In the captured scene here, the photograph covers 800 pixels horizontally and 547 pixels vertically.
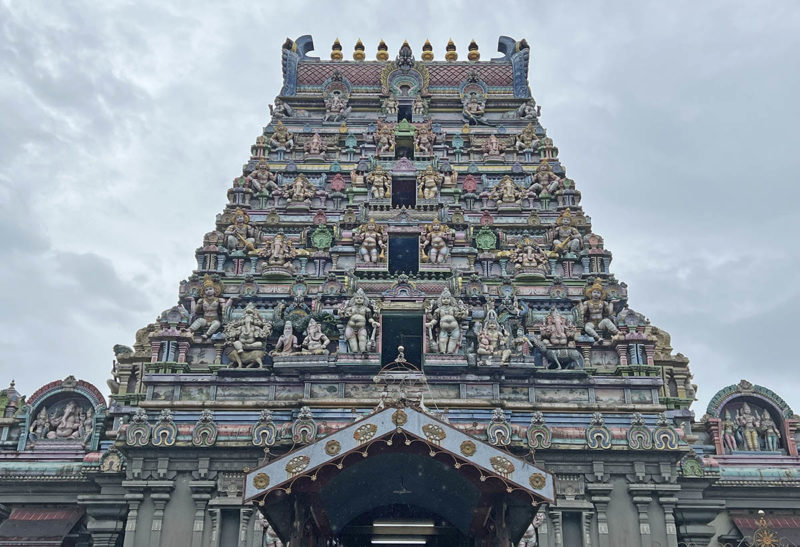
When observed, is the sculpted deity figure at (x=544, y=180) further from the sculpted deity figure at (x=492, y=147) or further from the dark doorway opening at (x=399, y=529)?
the dark doorway opening at (x=399, y=529)

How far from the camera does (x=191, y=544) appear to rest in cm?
2759

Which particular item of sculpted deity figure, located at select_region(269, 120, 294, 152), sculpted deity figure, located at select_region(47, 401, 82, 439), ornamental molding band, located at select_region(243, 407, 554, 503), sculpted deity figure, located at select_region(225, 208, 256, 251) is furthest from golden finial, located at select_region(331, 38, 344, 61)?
ornamental molding band, located at select_region(243, 407, 554, 503)

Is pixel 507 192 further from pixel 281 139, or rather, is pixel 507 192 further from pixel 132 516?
pixel 132 516

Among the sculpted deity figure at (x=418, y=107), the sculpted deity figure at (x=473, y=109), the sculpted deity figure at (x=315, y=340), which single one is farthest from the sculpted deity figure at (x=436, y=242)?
the sculpted deity figure at (x=418, y=107)

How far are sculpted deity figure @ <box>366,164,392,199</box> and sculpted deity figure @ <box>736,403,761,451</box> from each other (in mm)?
17133

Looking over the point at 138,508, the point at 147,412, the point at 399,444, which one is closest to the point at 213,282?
the point at 147,412

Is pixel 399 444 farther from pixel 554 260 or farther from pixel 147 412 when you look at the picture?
pixel 554 260

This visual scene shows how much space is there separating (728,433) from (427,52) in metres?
33.3

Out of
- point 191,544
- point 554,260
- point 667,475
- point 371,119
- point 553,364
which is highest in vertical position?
point 371,119

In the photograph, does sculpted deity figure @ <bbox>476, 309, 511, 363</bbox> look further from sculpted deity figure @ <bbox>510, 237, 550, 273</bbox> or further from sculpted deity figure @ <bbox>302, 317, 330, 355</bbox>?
sculpted deity figure @ <bbox>302, 317, 330, 355</bbox>

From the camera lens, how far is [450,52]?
56562mm

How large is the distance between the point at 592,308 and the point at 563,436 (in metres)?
6.54

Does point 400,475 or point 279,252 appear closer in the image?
point 400,475

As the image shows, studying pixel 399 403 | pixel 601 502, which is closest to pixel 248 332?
pixel 399 403
